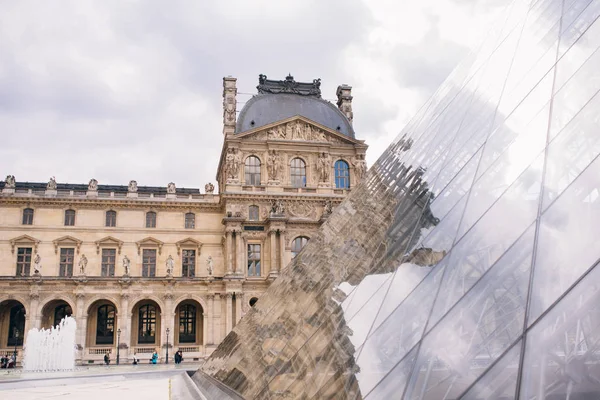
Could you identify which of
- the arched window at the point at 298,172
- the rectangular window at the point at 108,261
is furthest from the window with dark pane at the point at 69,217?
the arched window at the point at 298,172

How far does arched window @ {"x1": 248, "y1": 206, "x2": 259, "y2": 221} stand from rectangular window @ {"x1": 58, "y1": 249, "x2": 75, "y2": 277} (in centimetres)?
1309

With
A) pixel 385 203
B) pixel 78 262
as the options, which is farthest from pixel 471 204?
pixel 78 262

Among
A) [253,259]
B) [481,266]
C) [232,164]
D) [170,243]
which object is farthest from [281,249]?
[481,266]

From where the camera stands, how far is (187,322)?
1636 inches

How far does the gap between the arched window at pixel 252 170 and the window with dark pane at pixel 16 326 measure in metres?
18.5

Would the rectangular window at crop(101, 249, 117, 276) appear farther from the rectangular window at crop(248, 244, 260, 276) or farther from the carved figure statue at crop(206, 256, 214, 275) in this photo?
the rectangular window at crop(248, 244, 260, 276)

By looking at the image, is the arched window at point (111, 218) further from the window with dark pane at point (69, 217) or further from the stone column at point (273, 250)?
the stone column at point (273, 250)

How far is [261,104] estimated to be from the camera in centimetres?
4634

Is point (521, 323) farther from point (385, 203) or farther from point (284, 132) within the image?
point (284, 132)

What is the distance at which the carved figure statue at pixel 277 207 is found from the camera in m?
40.9

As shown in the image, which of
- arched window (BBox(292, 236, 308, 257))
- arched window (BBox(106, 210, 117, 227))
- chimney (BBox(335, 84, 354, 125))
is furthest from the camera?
chimney (BBox(335, 84, 354, 125))

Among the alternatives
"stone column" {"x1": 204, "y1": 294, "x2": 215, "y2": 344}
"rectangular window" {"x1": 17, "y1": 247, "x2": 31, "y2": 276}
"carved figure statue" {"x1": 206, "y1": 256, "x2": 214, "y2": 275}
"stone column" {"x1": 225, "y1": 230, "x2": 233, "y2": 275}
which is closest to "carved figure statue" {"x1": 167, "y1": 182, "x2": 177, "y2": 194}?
"stone column" {"x1": 225, "y1": 230, "x2": 233, "y2": 275}

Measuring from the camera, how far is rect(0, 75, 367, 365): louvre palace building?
126 ft

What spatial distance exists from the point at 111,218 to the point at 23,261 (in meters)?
6.66
